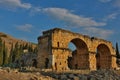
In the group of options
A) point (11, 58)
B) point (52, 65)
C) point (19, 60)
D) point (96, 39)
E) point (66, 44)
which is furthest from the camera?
point (11, 58)

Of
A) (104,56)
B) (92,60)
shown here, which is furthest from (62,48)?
(104,56)

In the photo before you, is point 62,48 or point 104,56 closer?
point 62,48

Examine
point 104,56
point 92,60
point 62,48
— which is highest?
point 62,48

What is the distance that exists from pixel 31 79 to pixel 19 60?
140ft

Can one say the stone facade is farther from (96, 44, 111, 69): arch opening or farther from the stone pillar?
(96, 44, 111, 69): arch opening

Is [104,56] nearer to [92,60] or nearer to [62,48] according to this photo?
[92,60]

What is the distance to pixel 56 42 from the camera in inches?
1200

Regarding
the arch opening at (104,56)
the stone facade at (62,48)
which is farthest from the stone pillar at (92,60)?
the arch opening at (104,56)

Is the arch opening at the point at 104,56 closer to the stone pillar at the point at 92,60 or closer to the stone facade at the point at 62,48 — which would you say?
the stone facade at the point at 62,48

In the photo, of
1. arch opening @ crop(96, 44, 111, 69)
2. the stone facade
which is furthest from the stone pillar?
arch opening @ crop(96, 44, 111, 69)

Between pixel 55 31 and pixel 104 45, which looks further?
pixel 104 45

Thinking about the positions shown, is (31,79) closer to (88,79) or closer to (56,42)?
(88,79)

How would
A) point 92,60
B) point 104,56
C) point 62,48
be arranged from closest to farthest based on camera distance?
point 62,48 → point 92,60 → point 104,56

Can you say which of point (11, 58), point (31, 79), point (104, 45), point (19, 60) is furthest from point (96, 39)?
point (11, 58)
